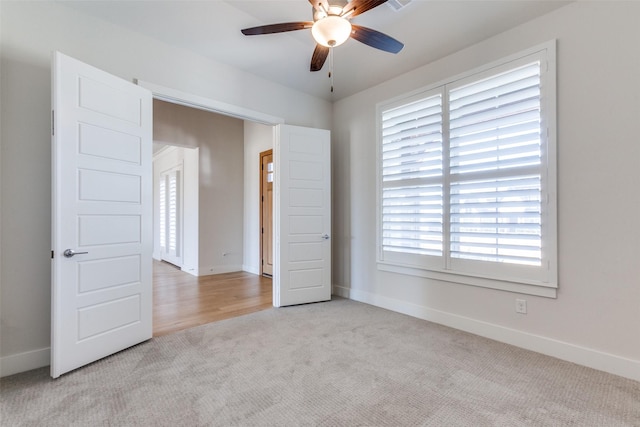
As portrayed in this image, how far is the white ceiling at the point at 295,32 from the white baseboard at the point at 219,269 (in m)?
3.85

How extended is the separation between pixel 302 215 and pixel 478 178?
2113mm

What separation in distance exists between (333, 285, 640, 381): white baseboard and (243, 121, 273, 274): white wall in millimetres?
3083

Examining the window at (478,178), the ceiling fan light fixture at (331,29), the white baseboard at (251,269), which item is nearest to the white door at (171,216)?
the white baseboard at (251,269)


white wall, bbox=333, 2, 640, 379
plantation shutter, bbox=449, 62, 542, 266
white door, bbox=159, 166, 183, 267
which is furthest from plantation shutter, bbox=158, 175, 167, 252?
white wall, bbox=333, 2, 640, 379

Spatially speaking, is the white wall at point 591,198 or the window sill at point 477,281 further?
the window sill at point 477,281

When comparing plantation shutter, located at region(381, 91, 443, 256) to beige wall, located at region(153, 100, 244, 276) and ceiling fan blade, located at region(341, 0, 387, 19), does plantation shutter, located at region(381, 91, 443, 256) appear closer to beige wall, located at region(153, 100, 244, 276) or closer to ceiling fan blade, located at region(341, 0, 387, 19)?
ceiling fan blade, located at region(341, 0, 387, 19)

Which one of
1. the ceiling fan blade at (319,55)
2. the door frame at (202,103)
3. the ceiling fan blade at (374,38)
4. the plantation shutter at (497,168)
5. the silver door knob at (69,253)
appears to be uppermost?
the ceiling fan blade at (319,55)

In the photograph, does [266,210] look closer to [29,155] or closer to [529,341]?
[29,155]

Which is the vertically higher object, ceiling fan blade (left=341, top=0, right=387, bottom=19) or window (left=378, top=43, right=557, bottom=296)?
ceiling fan blade (left=341, top=0, right=387, bottom=19)

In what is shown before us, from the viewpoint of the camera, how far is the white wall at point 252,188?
5.94 meters

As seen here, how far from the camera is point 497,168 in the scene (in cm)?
279

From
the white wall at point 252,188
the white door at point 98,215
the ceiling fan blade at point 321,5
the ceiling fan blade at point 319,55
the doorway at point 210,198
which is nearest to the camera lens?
the ceiling fan blade at point 321,5

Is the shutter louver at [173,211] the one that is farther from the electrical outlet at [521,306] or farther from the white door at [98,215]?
the electrical outlet at [521,306]

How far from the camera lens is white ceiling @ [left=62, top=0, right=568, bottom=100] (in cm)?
246
